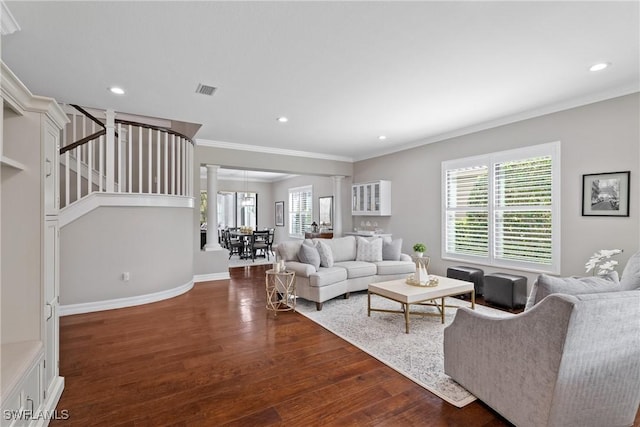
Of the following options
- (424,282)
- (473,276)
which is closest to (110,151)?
(424,282)

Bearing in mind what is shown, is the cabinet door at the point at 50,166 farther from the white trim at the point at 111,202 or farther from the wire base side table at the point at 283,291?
the wire base side table at the point at 283,291

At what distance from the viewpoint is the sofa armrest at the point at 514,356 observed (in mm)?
1572

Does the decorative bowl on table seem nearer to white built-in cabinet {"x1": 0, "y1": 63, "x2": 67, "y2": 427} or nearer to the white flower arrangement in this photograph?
the white flower arrangement

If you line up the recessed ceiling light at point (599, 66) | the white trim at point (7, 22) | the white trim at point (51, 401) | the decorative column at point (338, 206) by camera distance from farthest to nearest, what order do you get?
the decorative column at point (338, 206)
the recessed ceiling light at point (599, 66)
the white trim at point (7, 22)
the white trim at point (51, 401)

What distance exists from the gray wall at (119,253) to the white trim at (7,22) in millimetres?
2342

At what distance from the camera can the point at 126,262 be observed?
14.3 feet

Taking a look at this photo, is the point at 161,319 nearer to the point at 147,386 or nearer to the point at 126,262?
the point at 126,262

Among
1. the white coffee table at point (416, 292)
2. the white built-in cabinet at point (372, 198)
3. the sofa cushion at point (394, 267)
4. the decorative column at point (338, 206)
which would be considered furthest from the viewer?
the decorative column at point (338, 206)

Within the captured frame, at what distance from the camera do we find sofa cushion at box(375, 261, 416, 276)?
496cm

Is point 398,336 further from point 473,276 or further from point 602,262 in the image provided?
point 602,262

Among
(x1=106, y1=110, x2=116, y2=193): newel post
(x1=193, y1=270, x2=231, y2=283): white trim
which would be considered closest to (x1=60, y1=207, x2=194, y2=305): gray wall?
(x1=106, y1=110, x2=116, y2=193): newel post

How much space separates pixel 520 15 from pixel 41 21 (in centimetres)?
360

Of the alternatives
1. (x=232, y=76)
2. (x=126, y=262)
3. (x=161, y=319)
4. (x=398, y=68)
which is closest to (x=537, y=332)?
(x=398, y=68)

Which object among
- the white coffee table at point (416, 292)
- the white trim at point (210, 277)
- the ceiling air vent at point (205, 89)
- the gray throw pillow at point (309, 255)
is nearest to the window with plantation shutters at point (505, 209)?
the white coffee table at point (416, 292)
